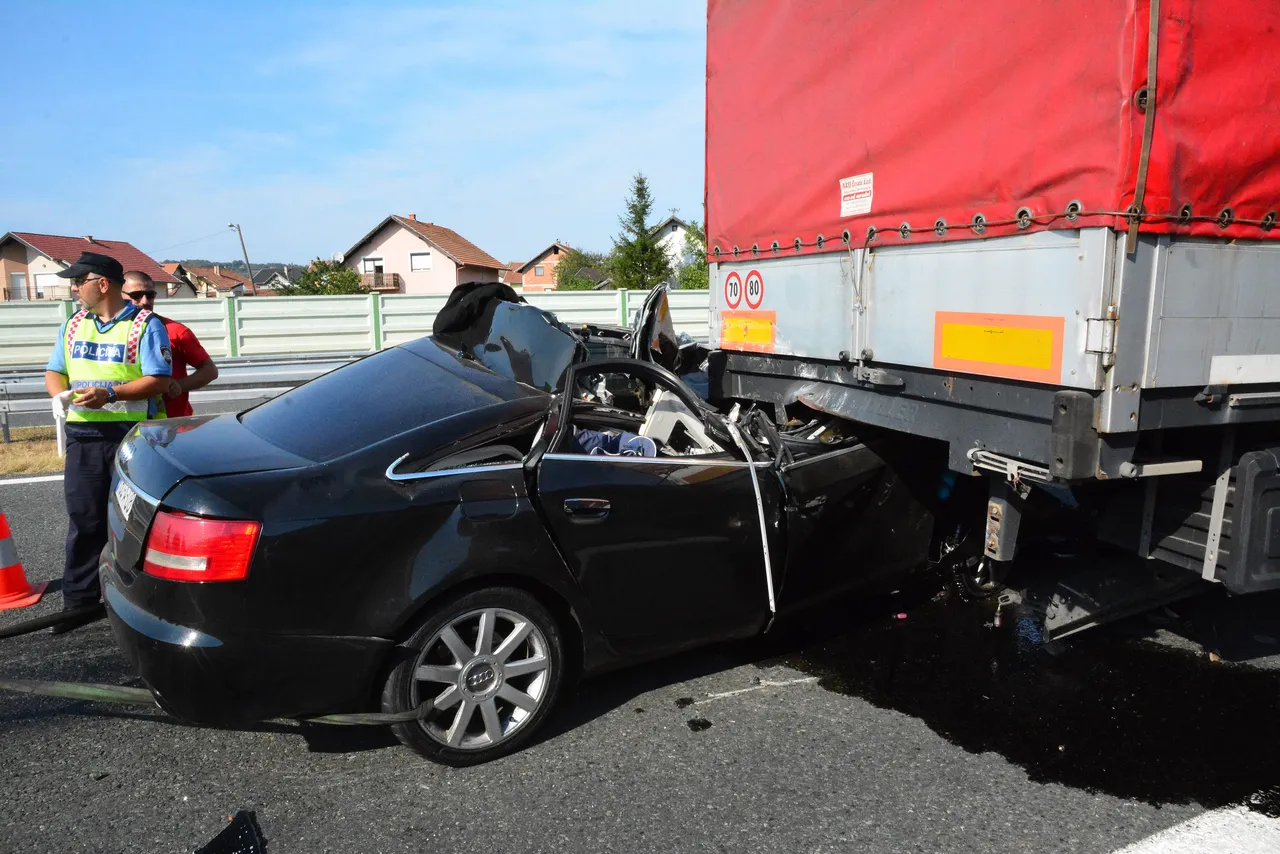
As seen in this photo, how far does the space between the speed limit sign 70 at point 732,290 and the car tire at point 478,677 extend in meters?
2.56

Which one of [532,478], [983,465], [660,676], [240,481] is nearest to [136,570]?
[240,481]

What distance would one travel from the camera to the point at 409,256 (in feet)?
219

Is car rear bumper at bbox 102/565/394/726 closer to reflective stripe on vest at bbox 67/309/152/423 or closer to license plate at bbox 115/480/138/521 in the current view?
license plate at bbox 115/480/138/521

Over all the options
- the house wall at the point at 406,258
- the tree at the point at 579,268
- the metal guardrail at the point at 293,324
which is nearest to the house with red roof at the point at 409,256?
the house wall at the point at 406,258

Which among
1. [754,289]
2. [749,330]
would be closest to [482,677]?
[749,330]

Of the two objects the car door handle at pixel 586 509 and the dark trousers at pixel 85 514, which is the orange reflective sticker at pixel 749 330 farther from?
the dark trousers at pixel 85 514

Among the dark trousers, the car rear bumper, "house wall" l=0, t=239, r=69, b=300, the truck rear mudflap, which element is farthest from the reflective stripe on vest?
"house wall" l=0, t=239, r=69, b=300

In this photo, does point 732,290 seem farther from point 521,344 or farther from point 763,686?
point 763,686

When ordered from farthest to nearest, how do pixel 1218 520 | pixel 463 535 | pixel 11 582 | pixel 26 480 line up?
pixel 26 480 < pixel 11 582 < pixel 1218 520 < pixel 463 535

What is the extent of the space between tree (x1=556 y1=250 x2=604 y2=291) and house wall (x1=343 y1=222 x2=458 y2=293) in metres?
10.2

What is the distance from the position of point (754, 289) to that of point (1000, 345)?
1.88 m

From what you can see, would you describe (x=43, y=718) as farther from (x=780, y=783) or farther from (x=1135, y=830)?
(x=1135, y=830)

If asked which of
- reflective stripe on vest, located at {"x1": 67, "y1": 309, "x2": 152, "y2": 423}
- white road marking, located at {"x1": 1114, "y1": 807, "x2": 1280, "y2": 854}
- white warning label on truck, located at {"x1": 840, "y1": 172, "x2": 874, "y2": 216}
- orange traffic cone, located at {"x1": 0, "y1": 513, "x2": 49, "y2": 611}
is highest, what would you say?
white warning label on truck, located at {"x1": 840, "y1": 172, "x2": 874, "y2": 216}

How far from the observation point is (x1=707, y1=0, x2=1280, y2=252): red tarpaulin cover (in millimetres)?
2934
